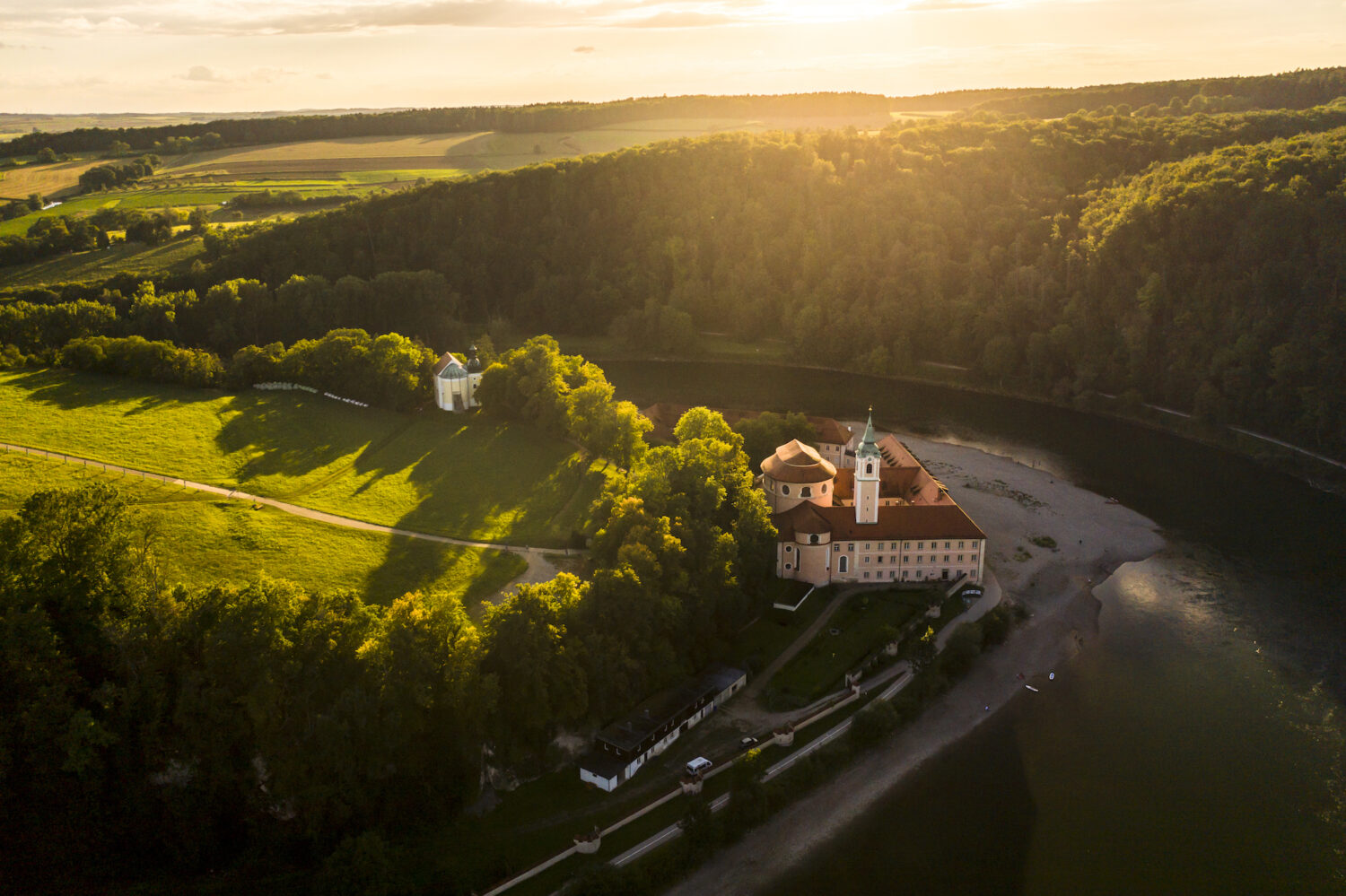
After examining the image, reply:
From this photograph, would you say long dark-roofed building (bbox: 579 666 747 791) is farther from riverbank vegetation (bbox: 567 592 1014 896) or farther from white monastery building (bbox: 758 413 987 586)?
white monastery building (bbox: 758 413 987 586)

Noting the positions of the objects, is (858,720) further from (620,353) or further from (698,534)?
(620,353)

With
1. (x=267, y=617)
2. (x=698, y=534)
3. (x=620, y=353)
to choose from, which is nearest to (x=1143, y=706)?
(x=698, y=534)

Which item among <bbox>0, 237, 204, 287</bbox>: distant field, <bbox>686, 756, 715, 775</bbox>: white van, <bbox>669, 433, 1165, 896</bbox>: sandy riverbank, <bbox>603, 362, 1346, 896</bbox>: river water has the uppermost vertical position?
<bbox>0, 237, 204, 287</bbox>: distant field

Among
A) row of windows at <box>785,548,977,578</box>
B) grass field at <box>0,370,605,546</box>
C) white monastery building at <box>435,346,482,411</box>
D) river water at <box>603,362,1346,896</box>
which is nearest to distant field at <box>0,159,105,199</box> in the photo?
grass field at <box>0,370,605,546</box>

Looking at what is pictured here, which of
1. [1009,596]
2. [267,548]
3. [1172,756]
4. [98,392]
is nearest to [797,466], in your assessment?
[1009,596]

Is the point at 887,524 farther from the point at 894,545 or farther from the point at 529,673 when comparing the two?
the point at 529,673

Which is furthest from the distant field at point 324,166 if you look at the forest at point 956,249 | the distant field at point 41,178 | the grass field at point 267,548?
the grass field at point 267,548
